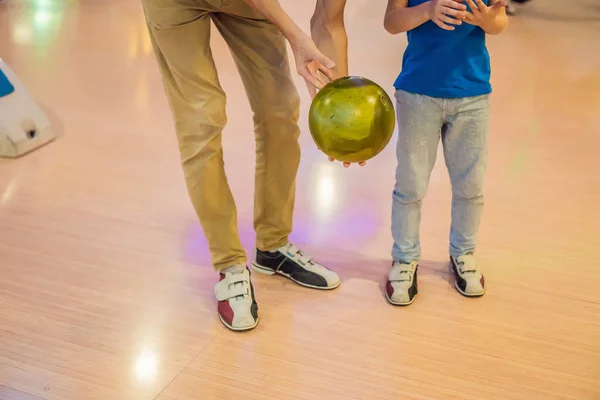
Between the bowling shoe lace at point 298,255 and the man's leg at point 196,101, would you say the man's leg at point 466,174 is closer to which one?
the bowling shoe lace at point 298,255

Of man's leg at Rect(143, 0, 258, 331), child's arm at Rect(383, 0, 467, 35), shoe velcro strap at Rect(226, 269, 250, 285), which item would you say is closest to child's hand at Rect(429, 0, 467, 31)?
child's arm at Rect(383, 0, 467, 35)

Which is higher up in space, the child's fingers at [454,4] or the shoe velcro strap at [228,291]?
the child's fingers at [454,4]

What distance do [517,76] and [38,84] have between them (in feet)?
8.34

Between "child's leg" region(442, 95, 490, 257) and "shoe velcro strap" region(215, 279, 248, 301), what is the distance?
0.63m

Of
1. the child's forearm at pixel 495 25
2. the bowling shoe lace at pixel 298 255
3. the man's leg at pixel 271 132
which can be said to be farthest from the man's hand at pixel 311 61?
the bowling shoe lace at pixel 298 255

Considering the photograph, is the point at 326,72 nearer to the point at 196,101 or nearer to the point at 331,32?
the point at 331,32

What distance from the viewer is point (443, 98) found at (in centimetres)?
161

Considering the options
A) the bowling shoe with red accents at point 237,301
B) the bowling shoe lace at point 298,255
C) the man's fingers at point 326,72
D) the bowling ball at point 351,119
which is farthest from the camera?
the bowling shoe lace at point 298,255

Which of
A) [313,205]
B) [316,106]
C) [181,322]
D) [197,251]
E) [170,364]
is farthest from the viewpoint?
[313,205]

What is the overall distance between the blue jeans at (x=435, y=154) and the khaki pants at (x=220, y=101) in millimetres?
309

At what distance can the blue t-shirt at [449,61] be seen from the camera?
1.57 m

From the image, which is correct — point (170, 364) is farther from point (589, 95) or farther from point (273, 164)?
point (589, 95)

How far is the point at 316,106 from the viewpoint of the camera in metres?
1.46

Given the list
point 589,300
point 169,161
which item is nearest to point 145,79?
point 169,161
